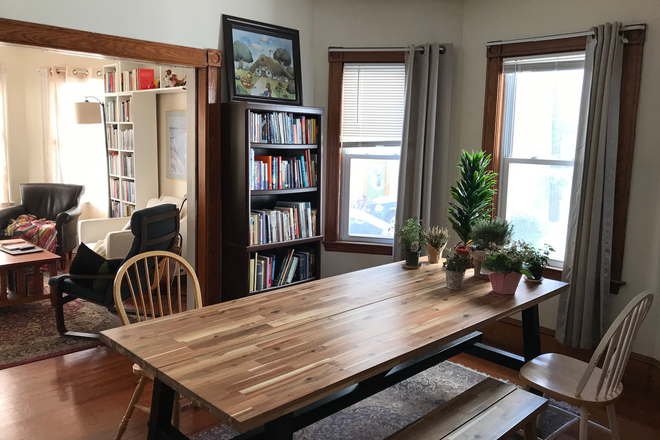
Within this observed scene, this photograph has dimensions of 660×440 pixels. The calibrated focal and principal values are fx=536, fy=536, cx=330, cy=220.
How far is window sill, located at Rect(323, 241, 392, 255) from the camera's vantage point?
4.46 m

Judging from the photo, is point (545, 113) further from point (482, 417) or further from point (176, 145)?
point (176, 145)

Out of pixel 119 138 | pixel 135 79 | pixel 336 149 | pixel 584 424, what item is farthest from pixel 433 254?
pixel 119 138

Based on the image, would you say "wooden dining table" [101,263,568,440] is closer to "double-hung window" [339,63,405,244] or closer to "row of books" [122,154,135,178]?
"double-hung window" [339,63,405,244]

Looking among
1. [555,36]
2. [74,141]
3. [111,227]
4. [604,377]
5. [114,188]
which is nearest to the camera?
[604,377]

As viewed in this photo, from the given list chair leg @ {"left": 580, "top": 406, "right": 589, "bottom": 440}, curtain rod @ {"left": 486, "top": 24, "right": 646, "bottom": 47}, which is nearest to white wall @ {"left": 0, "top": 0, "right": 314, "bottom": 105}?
curtain rod @ {"left": 486, "top": 24, "right": 646, "bottom": 47}

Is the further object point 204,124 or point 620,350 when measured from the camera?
point 204,124

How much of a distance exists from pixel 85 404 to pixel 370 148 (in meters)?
2.79

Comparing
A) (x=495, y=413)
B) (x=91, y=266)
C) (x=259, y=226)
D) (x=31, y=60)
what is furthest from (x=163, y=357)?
(x=31, y=60)

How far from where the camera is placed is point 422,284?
9.14 ft

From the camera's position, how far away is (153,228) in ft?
12.8

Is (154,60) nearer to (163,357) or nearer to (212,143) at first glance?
(212,143)

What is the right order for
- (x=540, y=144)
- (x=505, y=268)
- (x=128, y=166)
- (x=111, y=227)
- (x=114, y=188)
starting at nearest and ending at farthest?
(x=505, y=268)
(x=540, y=144)
(x=111, y=227)
(x=128, y=166)
(x=114, y=188)

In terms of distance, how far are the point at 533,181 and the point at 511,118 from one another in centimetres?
50

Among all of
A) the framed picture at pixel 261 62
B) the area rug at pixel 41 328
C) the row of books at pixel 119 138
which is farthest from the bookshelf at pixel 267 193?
the row of books at pixel 119 138
